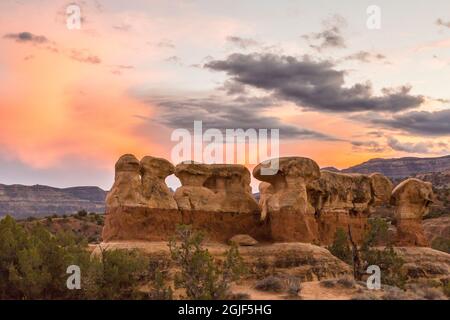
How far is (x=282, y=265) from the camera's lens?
28.9 metres

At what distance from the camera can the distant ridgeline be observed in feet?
419

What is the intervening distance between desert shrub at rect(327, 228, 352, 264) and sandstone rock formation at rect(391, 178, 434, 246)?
22.5 feet

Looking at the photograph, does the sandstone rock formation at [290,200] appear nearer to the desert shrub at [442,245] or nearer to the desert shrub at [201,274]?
the desert shrub at [201,274]

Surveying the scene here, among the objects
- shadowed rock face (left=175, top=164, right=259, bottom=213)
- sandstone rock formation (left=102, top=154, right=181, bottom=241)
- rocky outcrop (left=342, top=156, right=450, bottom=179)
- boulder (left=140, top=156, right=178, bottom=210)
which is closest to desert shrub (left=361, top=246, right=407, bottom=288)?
shadowed rock face (left=175, top=164, right=259, bottom=213)

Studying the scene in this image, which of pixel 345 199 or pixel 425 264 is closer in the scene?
pixel 425 264

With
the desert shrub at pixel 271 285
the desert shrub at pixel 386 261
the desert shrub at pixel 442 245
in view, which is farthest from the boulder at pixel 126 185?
the desert shrub at pixel 442 245

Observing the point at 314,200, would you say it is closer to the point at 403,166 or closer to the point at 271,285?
the point at 271,285

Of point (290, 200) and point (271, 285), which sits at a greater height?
point (290, 200)

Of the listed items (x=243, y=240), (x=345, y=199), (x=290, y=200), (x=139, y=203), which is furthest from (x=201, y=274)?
(x=345, y=199)

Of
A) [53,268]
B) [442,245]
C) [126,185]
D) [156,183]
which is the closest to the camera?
[53,268]

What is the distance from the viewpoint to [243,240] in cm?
2997

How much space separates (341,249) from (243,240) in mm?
5996

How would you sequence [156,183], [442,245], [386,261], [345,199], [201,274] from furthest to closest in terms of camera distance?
[442,245], [345,199], [386,261], [156,183], [201,274]
